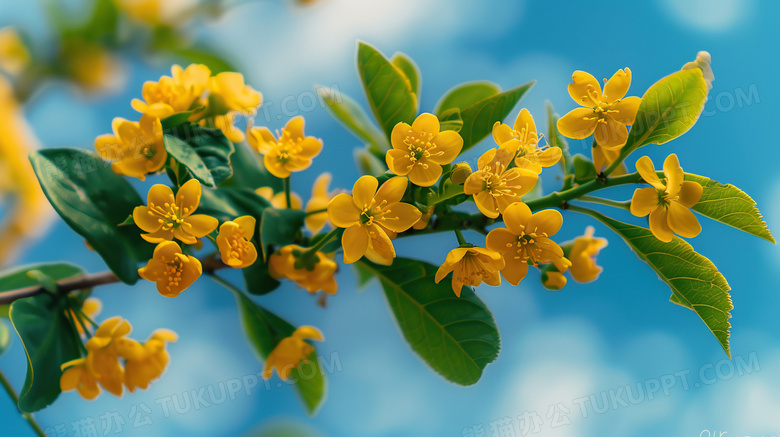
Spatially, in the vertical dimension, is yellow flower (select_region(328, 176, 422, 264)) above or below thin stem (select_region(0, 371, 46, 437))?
above

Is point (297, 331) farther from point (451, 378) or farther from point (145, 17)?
point (145, 17)

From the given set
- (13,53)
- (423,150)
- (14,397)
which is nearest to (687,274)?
(423,150)

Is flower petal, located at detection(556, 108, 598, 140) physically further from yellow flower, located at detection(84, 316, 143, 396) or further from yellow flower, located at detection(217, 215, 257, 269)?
yellow flower, located at detection(84, 316, 143, 396)

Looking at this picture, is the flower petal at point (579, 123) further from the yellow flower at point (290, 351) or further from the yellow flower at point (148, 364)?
the yellow flower at point (148, 364)

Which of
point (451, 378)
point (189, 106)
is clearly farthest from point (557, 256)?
point (189, 106)

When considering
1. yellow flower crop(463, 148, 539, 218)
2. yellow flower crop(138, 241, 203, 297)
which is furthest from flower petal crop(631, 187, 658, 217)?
yellow flower crop(138, 241, 203, 297)

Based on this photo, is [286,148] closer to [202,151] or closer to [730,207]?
[202,151]
